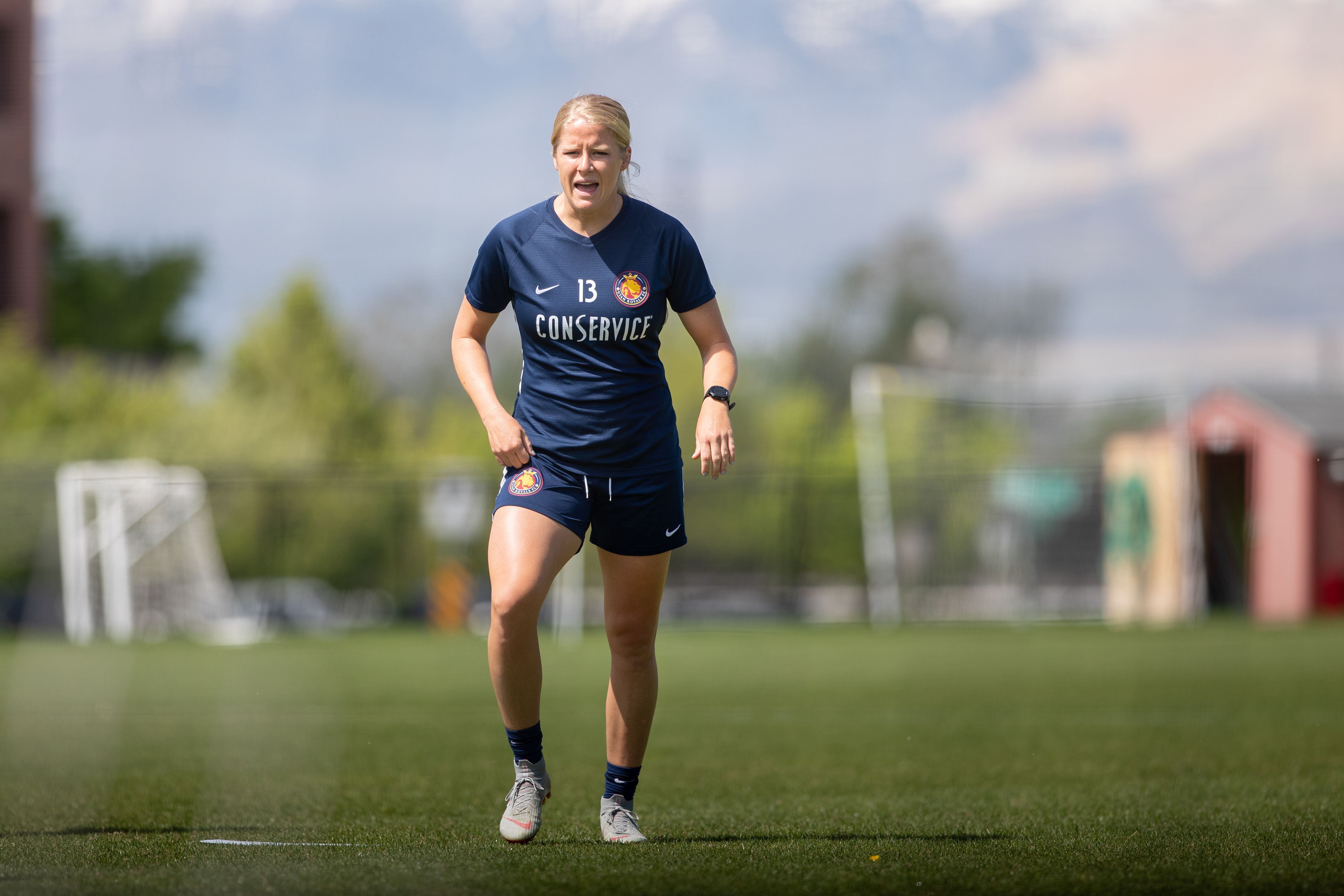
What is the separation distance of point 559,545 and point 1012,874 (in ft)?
4.00

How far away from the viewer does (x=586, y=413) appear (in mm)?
3402

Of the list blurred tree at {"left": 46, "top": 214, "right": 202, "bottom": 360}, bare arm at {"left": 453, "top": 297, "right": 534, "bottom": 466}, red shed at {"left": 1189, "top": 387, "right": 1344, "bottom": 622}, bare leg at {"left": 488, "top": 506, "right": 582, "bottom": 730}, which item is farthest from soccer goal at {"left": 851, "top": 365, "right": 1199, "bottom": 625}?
bare leg at {"left": 488, "top": 506, "right": 582, "bottom": 730}

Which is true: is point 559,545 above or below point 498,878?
above

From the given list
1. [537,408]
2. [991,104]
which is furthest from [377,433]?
[537,408]

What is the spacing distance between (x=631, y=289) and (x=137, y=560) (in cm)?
1624

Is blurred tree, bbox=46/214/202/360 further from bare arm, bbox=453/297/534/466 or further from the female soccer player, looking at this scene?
the female soccer player

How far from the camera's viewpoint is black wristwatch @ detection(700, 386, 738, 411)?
3434mm

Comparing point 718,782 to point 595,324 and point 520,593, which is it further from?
point 595,324

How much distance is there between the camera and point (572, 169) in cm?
333

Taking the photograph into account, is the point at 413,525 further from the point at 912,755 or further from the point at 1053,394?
the point at 912,755

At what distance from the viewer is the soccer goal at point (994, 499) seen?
21.0 m

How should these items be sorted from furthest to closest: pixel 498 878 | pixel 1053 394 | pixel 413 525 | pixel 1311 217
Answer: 1. pixel 1311 217
2. pixel 413 525
3. pixel 1053 394
4. pixel 498 878

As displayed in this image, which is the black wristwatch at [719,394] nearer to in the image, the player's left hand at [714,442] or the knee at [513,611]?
the player's left hand at [714,442]

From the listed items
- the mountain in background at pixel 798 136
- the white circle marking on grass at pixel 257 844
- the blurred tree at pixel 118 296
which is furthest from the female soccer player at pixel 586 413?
the blurred tree at pixel 118 296
